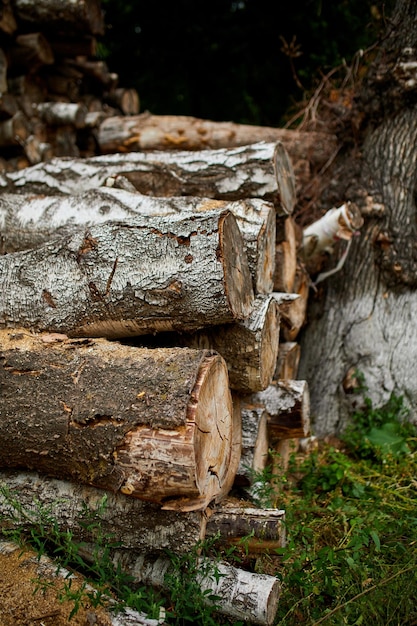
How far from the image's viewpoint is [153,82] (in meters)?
6.55

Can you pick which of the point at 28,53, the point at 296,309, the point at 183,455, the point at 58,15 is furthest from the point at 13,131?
the point at 183,455

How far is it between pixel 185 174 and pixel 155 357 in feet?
4.65

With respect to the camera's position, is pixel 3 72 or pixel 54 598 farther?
pixel 3 72

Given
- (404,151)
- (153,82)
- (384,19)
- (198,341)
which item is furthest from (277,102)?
(198,341)

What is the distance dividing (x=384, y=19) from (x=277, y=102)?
2597mm

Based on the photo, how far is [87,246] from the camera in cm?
230

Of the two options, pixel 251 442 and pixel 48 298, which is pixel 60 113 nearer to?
pixel 48 298

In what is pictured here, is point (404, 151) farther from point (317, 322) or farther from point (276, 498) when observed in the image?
point (276, 498)

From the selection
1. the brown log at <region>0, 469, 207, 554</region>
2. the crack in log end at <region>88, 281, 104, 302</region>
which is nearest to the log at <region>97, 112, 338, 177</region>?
the crack in log end at <region>88, 281, 104, 302</region>

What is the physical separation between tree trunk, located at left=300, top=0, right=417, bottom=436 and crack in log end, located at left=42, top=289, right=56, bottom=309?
1929 mm

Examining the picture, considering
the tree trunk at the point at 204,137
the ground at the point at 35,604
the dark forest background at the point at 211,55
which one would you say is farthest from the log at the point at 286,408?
the dark forest background at the point at 211,55

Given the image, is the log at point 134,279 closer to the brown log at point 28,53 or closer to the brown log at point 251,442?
the brown log at point 251,442

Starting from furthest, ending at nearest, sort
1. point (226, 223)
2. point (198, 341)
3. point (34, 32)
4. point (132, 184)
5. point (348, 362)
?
point (34, 32) → point (348, 362) → point (132, 184) → point (198, 341) → point (226, 223)

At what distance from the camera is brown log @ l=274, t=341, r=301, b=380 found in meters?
3.27
